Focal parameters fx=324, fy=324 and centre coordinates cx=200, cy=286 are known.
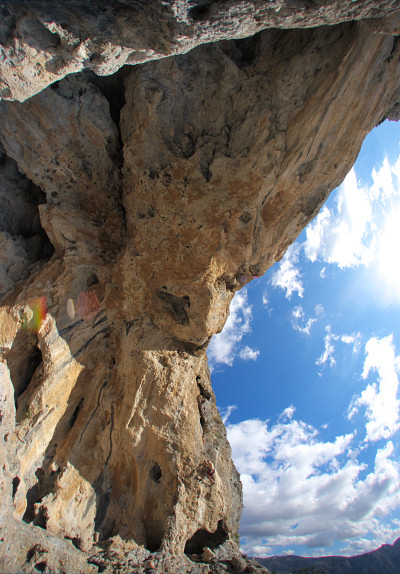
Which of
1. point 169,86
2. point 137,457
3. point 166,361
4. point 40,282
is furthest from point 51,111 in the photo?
point 137,457

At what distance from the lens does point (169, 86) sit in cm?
785

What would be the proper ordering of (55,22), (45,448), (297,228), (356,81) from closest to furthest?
(55,22) → (356,81) → (45,448) → (297,228)

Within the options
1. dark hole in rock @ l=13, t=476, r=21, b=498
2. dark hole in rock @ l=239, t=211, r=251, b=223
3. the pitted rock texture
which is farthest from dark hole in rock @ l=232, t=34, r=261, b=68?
dark hole in rock @ l=13, t=476, r=21, b=498

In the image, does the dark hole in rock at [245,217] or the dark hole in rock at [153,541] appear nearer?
the dark hole in rock at [153,541]

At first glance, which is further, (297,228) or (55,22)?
(297,228)

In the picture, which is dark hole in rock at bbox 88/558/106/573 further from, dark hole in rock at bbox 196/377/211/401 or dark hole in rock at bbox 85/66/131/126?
dark hole in rock at bbox 85/66/131/126

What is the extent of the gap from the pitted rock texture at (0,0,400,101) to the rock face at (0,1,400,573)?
3.18 metres

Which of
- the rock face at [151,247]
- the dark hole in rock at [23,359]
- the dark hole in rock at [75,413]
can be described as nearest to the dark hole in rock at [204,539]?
the rock face at [151,247]

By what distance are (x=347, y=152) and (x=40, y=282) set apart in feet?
25.7

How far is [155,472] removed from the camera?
299 inches

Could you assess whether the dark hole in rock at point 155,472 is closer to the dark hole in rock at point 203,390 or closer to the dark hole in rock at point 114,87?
the dark hole in rock at point 203,390

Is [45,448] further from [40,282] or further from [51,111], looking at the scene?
[51,111]

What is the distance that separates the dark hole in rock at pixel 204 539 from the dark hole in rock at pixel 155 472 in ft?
5.57

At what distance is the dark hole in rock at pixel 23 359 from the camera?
23.2 feet
